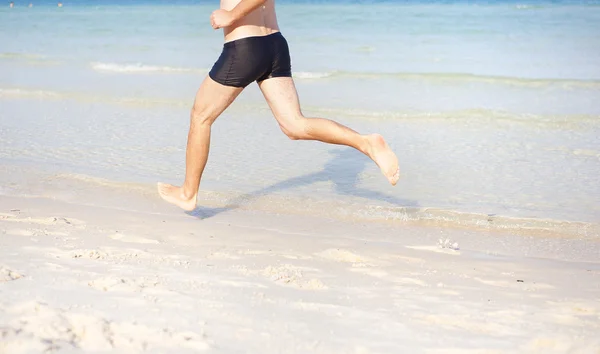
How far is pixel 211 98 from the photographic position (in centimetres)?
435

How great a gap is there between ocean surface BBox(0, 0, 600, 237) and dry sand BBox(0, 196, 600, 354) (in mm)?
590

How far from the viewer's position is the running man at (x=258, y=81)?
4207 millimetres

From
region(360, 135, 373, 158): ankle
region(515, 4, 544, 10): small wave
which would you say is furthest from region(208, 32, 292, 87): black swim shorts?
region(515, 4, 544, 10): small wave

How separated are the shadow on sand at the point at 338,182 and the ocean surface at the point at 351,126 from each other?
2cm

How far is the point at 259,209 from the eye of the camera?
18.0 feet

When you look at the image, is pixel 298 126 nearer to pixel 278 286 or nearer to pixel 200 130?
pixel 200 130

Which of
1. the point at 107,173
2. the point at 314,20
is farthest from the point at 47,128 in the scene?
the point at 314,20

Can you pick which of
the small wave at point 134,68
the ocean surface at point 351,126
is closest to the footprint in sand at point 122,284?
the ocean surface at point 351,126

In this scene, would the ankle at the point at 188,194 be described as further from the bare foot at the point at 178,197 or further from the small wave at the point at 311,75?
the small wave at the point at 311,75

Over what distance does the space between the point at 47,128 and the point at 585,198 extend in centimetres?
525

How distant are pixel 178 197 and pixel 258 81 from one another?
2.94ft

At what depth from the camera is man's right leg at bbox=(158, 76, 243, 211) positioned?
171 inches

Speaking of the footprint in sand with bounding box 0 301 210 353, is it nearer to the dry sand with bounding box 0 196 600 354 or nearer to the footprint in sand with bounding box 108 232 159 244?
the dry sand with bounding box 0 196 600 354

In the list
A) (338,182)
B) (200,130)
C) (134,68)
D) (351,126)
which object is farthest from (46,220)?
(134,68)
